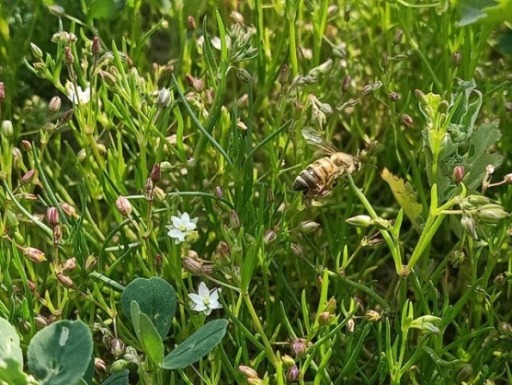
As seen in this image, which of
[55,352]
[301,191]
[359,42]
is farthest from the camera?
[359,42]

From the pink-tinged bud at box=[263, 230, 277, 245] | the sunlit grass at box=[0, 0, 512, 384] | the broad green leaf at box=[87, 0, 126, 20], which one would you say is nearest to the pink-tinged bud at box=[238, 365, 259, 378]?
the sunlit grass at box=[0, 0, 512, 384]

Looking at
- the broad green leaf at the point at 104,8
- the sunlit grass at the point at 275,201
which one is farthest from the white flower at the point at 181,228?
the broad green leaf at the point at 104,8

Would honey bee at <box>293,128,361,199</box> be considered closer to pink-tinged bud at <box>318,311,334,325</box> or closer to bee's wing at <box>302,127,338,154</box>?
bee's wing at <box>302,127,338,154</box>

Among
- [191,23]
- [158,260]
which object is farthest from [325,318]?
[191,23]

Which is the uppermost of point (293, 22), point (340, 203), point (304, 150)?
point (293, 22)

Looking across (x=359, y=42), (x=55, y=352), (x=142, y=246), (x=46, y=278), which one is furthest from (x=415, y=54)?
(x=55, y=352)

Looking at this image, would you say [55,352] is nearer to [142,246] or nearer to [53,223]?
[53,223]

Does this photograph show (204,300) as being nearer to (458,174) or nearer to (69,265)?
(69,265)
